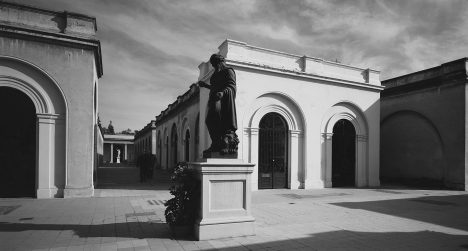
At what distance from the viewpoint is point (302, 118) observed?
1355 centimetres

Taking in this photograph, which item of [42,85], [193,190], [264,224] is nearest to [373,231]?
[264,224]

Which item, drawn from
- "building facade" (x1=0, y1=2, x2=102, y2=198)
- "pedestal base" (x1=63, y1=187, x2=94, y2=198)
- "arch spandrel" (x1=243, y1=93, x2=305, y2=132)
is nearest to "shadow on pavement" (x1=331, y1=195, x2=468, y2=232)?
"arch spandrel" (x1=243, y1=93, x2=305, y2=132)

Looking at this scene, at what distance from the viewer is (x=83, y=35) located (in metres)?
10.4

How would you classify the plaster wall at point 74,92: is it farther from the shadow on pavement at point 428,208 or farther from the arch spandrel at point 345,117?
the arch spandrel at point 345,117

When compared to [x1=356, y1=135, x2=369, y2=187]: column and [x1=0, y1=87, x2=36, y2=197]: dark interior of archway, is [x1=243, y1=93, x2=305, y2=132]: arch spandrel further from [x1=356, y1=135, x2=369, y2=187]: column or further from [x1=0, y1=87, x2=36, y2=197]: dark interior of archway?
[x1=0, y1=87, x2=36, y2=197]: dark interior of archway

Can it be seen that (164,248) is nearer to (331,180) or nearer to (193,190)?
(193,190)

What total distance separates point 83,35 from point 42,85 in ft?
7.12

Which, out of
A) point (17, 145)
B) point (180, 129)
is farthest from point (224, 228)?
point (180, 129)

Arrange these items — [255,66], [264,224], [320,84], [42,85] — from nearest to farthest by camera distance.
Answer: [264,224], [42,85], [255,66], [320,84]

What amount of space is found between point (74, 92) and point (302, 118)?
9158 millimetres

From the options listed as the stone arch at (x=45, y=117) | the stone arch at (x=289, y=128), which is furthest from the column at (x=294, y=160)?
the stone arch at (x=45, y=117)

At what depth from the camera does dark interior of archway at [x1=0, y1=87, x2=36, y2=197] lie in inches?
402

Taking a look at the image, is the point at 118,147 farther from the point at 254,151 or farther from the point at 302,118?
the point at 302,118

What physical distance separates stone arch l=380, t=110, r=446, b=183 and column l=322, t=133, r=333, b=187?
5.39 metres
